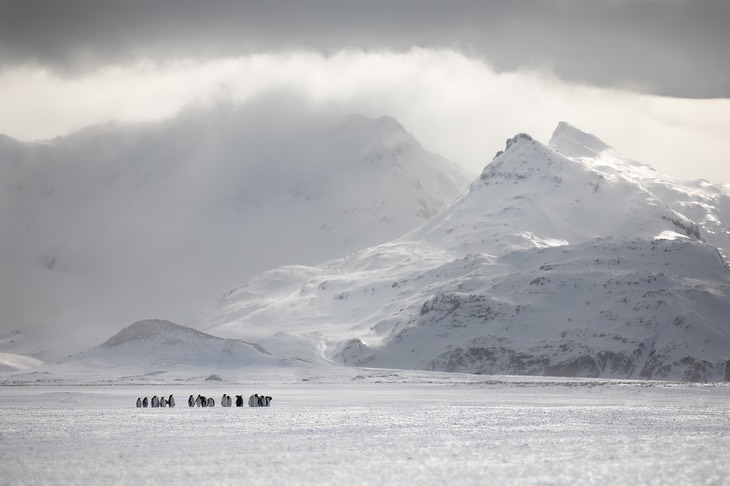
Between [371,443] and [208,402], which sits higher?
[208,402]

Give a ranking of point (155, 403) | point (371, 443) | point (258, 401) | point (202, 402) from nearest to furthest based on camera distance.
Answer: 1. point (371, 443)
2. point (155, 403)
3. point (258, 401)
4. point (202, 402)

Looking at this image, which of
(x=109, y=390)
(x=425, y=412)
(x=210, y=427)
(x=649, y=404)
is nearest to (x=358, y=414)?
(x=425, y=412)

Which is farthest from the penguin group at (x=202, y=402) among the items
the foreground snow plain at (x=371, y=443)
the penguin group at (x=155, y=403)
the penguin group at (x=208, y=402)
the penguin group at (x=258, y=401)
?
the penguin group at (x=258, y=401)

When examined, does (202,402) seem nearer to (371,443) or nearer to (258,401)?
(258,401)

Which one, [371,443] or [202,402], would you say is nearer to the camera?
[371,443]

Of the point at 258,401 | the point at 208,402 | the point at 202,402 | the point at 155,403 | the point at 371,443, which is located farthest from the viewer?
the point at 208,402

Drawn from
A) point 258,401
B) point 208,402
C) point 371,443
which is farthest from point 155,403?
point 371,443

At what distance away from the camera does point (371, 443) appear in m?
77.2

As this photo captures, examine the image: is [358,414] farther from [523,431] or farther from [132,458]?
[132,458]

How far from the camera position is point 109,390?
172500 millimetres

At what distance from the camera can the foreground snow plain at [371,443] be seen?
6062 centimetres

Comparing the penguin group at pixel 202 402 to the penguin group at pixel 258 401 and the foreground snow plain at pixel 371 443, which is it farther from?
the penguin group at pixel 258 401

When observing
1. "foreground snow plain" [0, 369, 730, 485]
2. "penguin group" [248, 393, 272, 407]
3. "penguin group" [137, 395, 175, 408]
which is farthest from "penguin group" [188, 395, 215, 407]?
"penguin group" [248, 393, 272, 407]

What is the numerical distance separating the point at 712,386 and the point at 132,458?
503 ft
